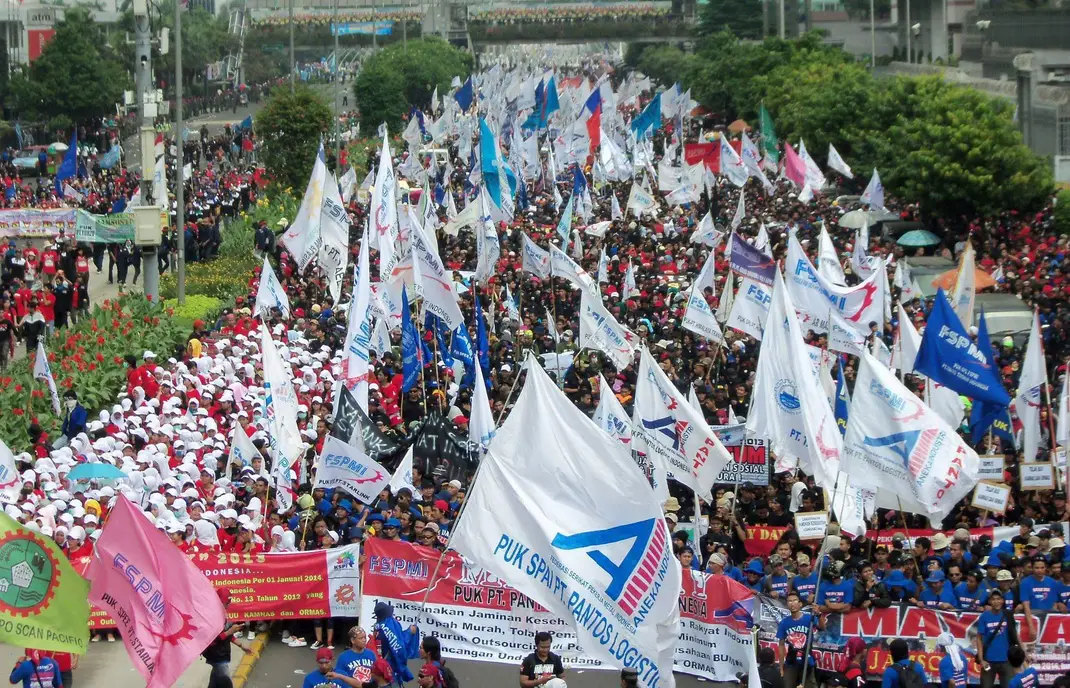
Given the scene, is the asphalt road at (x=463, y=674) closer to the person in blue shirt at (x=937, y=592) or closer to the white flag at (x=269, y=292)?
the person in blue shirt at (x=937, y=592)

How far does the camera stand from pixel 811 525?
48.1ft

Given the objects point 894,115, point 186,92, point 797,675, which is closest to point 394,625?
point 797,675

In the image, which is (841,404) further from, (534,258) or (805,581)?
(534,258)

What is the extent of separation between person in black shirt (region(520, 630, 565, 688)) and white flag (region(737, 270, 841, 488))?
4553 mm

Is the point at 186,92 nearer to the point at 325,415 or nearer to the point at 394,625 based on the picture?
the point at 325,415

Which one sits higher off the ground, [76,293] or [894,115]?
[894,115]

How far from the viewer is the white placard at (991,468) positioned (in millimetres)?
15820

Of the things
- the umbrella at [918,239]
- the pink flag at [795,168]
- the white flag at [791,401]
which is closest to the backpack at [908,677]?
the white flag at [791,401]

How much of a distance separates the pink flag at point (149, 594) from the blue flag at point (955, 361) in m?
7.90

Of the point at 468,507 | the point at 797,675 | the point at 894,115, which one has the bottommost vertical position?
the point at 797,675

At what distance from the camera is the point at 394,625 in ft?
41.3

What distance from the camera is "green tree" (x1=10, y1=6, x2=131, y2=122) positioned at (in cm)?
6844

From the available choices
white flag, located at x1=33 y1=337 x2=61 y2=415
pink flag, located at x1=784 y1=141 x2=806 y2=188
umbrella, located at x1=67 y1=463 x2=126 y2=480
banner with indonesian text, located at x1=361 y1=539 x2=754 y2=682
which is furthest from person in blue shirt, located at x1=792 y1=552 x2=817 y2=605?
pink flag, located at x1=784 y1=141 x2=806 y2=188

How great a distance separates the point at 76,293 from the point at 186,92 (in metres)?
75.4
